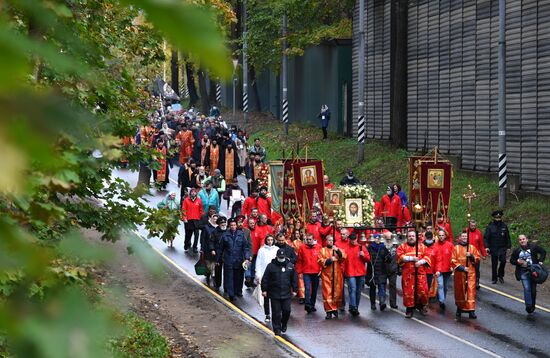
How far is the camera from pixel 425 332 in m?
20.1

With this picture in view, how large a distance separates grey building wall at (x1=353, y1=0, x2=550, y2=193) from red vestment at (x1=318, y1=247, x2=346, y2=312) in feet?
34.7

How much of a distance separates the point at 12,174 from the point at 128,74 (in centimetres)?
853

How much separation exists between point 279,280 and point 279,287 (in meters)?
0.14

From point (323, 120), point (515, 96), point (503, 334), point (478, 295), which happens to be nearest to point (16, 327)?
point (503, 334)

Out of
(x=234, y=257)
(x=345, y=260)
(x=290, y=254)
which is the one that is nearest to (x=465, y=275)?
(x=345, y=260)

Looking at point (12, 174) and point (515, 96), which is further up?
point (515, 96)

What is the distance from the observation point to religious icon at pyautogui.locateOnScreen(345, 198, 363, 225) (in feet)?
84.6

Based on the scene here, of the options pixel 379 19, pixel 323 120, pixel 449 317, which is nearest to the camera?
pixel 449 317

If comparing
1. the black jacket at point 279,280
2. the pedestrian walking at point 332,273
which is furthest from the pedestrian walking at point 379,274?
the black jacket at point 279,280

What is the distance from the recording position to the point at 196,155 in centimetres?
4206

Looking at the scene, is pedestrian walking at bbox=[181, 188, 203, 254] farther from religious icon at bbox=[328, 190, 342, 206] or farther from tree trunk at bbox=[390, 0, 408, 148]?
tree trunk at bbox=[390, 0, 408, 148]

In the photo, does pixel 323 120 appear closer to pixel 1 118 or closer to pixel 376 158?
pixel 376 158

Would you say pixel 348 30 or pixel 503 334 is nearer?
pixel 503 334

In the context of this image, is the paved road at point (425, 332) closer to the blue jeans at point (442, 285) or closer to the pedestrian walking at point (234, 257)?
the blue jeans at point (442, 285)
